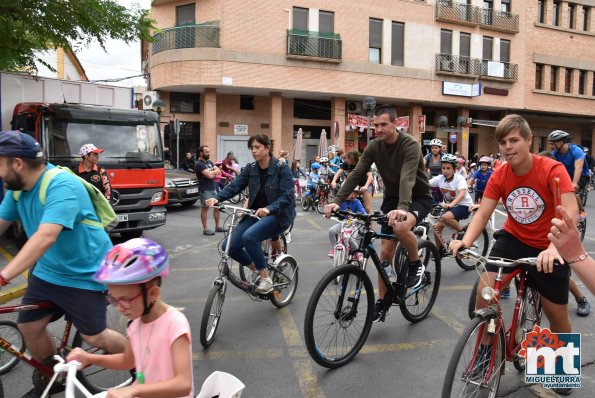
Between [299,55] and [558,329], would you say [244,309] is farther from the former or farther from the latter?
[299,55]

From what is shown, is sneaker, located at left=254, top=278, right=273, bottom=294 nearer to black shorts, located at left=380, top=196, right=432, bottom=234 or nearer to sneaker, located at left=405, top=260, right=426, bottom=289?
black shorts, located at left=380, top=196, right=432, bottom=234

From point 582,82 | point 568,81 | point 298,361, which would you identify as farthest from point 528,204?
point 582,82

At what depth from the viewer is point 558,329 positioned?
3236mm

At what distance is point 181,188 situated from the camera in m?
14.0

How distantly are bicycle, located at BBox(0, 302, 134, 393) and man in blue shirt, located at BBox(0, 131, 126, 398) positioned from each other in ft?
0.19

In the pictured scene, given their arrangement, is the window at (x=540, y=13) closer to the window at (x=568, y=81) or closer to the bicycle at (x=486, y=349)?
the window at (x=568, y=81)

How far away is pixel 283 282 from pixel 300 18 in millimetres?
22612

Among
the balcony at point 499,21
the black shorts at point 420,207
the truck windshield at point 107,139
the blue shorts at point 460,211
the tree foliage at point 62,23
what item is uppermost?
the balcony at point 499,21

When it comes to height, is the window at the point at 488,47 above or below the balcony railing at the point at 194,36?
above

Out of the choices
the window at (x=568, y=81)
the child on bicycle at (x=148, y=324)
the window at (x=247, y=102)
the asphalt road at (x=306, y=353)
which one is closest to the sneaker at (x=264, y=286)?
the asphalt road at (x=306, y=353)

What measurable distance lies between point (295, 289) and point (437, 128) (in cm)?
2776

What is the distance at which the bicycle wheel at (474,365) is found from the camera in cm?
271

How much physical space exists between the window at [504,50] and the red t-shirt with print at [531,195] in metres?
31.3

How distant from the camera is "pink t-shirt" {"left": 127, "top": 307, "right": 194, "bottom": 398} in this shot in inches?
78.4
